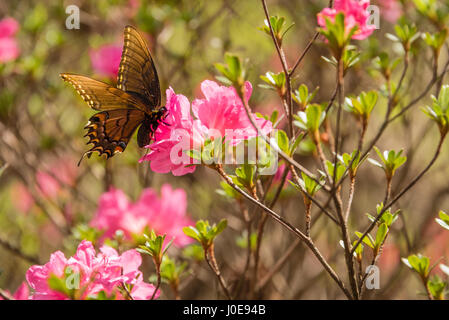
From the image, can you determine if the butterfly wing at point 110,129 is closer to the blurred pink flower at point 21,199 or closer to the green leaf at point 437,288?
the green leaf at point 437,288

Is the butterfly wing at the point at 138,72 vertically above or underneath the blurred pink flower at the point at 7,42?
underneath

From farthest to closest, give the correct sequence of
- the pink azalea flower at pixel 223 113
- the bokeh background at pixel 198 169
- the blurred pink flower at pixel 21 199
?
the blurred pink flower at pixel 21 199 < the bokeh background at pixel 198 169 < the pink azalea flower at pixel 223 113

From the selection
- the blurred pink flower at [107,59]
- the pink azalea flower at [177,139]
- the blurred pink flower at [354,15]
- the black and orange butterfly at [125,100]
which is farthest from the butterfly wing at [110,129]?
the blurred pink flower at [107,59]

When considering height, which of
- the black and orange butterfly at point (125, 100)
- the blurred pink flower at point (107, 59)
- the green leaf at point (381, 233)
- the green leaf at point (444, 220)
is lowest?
the green leaf at point (381, 233)

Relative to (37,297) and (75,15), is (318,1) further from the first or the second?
(37,297)

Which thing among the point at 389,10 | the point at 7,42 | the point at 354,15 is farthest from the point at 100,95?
the point at 389,10

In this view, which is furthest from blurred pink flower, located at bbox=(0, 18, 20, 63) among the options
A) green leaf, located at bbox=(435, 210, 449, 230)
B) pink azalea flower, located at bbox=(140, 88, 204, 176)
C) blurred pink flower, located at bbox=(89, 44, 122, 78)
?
green leaf, located at bbox=(435, 210, 449, 230)

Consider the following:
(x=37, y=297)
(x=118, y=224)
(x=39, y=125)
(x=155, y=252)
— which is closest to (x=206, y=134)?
(x=155, y=252)

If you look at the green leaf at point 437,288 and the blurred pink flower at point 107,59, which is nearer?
the green leaf at point 437,288
